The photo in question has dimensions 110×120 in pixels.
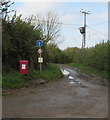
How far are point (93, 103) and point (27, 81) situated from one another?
508 centimetres

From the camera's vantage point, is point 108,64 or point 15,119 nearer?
point 15,119

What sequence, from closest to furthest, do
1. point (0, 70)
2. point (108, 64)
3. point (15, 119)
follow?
point (15, 119) → point (0, 70) → point (108, 64)

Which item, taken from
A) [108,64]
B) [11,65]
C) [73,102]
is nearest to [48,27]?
[108,64]

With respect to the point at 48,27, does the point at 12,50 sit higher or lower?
lower

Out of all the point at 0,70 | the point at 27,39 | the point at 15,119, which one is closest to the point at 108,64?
the point at 27,39

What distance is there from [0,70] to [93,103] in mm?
6311

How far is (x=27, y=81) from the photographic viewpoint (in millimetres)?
10445

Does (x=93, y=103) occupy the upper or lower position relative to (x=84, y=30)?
lower

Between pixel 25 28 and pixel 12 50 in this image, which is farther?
pixel 25 28

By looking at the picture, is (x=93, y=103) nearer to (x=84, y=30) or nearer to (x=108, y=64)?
(x=108, y=64)

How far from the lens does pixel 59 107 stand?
19.6 feet

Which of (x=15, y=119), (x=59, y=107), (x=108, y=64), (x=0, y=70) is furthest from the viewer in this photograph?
(x=108, y=64)

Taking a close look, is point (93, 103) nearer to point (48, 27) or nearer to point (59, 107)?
point (59, 107)

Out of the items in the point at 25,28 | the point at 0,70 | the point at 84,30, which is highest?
the point at 84,30
